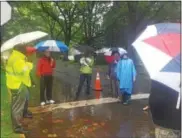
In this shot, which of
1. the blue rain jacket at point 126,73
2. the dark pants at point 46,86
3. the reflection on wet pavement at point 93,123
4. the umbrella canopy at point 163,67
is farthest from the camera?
the dark pants at point 46,86

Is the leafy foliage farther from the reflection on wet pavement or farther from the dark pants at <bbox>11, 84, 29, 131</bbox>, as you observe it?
the dark pants at <bbox>11, 84, 29, 131</bbox>

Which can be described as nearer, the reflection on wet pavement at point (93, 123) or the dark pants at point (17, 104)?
the dark pants at point (17, 104)

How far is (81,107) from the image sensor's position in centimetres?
898

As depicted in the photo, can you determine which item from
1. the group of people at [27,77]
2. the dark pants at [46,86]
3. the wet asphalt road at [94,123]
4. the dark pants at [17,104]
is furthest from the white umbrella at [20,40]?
the dark pants at [46,86]

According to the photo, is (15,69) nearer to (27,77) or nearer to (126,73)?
(27,77)

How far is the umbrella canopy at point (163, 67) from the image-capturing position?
264cm

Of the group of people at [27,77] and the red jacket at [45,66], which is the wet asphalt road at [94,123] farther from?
the red jacket at [45,66]

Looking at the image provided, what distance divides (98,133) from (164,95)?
13.0 ft

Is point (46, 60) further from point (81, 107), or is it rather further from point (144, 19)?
point (144, 19)

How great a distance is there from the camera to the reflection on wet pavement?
6.56 meters

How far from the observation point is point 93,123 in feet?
24.0

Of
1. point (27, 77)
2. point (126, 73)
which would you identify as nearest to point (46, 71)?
point (126, 73)

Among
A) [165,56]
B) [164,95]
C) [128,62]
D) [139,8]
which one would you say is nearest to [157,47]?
[165,56]

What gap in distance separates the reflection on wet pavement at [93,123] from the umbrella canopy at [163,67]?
11.9 feet
